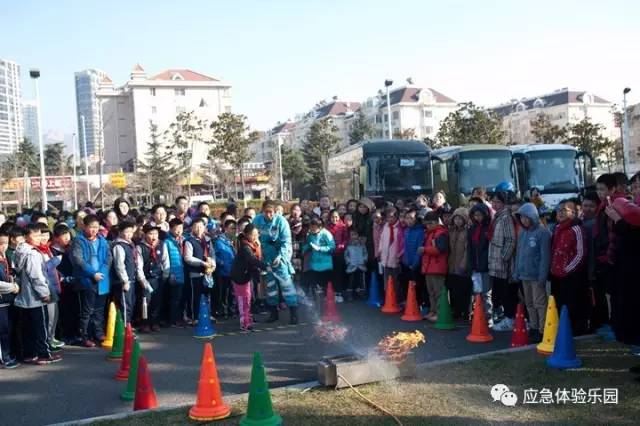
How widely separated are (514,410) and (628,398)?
1.06 metres

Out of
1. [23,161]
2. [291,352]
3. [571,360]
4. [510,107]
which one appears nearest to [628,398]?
[571,360]

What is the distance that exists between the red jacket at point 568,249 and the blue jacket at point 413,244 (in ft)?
9.78

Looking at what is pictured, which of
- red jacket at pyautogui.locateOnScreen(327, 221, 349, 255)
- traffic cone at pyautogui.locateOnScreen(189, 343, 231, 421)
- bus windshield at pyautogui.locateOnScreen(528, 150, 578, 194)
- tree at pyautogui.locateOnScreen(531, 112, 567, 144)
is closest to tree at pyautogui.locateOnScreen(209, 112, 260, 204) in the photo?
tree at pyautogui.locateOnScreen(531, 112, 567, 144)

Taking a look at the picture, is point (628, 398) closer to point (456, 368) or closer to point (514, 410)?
point (514, 410)

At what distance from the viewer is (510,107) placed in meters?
100

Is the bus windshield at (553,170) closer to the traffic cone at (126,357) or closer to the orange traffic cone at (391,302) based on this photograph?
the orange traffic cone at (391,302)

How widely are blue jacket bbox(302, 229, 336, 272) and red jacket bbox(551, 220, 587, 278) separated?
4.42 meters

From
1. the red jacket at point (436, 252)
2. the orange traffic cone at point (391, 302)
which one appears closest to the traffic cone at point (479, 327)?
the red jacket at point (436, 252)

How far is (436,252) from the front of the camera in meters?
9.35

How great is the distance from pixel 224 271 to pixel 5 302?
12.5 ft

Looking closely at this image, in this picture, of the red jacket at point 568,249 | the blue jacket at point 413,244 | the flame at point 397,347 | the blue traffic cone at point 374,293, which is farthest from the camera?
the blue traffic cone at point 374,293

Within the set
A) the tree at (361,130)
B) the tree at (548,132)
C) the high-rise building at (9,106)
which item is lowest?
the tree at (548,132)

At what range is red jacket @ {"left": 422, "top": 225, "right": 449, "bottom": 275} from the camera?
9.31 meters

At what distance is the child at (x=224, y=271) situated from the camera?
10.5 meters
